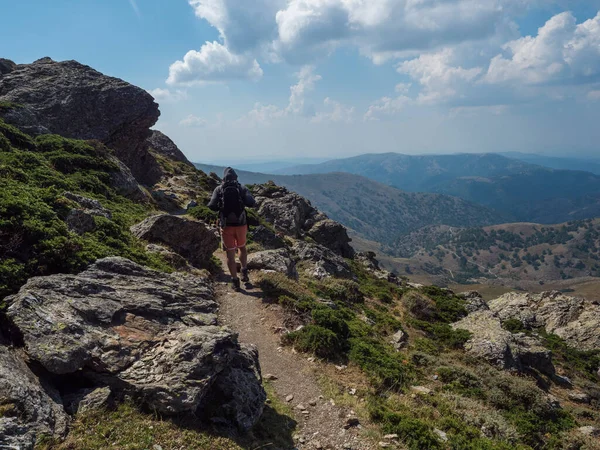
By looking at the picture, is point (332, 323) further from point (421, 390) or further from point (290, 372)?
point (421, 390)

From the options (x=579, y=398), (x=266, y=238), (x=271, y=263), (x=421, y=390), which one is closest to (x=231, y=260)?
(x=271, y=263)

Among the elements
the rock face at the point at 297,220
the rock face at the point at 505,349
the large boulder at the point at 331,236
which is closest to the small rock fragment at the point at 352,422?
the rock face at the point at 505,349

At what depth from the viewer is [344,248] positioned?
47375 millimetres

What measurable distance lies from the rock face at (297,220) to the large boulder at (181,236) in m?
23.2

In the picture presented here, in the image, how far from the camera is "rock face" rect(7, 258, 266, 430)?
20.3 feet

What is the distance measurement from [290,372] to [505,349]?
442 inches

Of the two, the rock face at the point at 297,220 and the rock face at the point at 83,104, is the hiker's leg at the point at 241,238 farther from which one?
the rock face at the point at 83,104

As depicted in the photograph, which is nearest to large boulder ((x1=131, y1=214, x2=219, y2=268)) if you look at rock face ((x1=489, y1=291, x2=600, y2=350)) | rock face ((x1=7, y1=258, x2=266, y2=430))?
rock face ((x1=7, y1=258, x2=266, y2=430))

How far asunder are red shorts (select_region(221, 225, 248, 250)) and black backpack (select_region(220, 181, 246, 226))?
31 centimetres

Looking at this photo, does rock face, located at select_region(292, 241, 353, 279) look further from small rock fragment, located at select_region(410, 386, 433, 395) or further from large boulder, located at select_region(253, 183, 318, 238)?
small rock fragment, located at select_region(410, 386, 433, 395)

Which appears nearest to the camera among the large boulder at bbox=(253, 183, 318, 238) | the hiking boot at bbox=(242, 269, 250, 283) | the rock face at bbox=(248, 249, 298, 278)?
the hiking boot at bbox=(242, 269, 250, 283)

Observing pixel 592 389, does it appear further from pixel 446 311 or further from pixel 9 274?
pixel 9 274

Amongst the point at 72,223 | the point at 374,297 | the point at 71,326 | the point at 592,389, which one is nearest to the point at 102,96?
the point at 72,223

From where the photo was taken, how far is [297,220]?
44.4 metres
